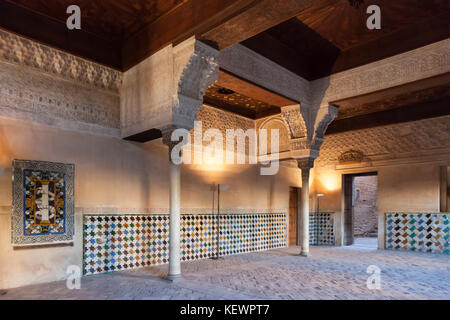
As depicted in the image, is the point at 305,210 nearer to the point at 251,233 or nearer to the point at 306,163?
the point at 306,163

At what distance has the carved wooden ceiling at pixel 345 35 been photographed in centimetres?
503

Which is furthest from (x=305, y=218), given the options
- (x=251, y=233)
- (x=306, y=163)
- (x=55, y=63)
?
(x=55, y=63)

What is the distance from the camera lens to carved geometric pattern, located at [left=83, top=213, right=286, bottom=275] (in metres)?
5.15

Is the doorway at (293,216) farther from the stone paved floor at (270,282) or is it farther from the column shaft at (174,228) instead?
the column shaft at (174,228)

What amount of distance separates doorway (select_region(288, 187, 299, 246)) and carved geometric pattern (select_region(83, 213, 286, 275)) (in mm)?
1585

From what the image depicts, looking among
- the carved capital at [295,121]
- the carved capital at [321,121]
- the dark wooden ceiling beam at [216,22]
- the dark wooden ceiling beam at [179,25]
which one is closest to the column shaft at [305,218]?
the carved capital at [321,121]

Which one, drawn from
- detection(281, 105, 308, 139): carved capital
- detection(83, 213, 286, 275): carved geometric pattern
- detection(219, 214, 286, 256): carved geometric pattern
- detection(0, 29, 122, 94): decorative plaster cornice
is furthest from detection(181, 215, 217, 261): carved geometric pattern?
detection(0, 29, 122, 94): decorative plaster cornice

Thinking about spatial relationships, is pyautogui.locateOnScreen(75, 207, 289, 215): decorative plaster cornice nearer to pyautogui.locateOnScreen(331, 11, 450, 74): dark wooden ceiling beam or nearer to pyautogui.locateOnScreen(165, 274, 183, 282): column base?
pyautogui.locateOnScreen(165, 274, 183, 282): column base

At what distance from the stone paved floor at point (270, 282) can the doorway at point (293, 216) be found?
2.68 meters

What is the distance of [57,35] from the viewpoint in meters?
4.82

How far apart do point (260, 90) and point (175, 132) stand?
2.11 metres

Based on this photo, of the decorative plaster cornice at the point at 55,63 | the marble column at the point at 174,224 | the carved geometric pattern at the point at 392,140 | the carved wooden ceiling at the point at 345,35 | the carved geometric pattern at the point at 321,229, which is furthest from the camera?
the carved geometric pattern at the point at 321,229

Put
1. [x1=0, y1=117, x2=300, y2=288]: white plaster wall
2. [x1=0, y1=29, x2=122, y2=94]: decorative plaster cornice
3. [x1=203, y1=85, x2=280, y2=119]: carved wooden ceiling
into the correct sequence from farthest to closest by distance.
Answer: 1. [x1=203, y1=85, x2=280, y2=119]: carved wooden ceiling
2. [x1=0, y1=29, x2=122, y2=94]: decorative plaster cornice
3. [x1=0, y1=117, x2=300, y2=288]: white plaster wall
